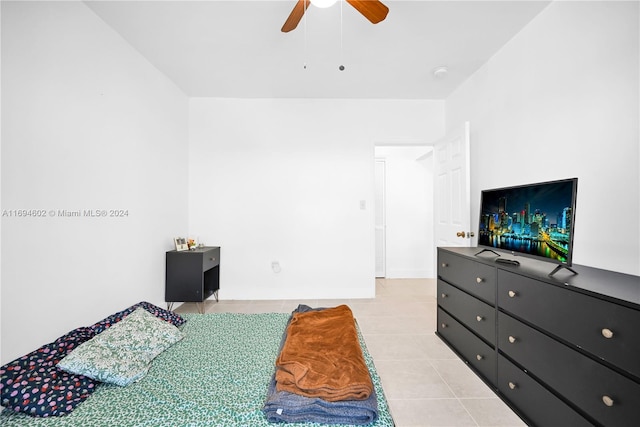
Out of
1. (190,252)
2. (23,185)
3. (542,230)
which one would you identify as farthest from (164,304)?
(542,230)

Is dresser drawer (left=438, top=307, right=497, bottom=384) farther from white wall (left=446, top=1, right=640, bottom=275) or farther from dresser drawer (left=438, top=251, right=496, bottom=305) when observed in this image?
white wall (left=446, top=1, right=640, bottom=275)

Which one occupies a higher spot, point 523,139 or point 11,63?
point 11,63

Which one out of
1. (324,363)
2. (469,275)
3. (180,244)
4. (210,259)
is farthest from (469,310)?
(180,244)

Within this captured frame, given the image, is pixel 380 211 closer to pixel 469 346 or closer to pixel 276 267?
pixel 276 267

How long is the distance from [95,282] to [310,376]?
1897mm

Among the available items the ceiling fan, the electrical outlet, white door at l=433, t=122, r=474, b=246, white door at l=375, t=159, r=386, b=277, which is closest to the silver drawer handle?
white door at l=433, t=122, r=474, b=246

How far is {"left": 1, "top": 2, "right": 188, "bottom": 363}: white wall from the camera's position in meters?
1.55

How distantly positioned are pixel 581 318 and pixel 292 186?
3016 millimetres

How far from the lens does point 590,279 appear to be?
1.38 m

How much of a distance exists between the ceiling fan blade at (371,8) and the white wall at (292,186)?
2000 mm

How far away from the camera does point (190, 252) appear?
9.84 feet

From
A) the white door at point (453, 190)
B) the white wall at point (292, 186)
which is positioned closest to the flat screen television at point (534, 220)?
the white door at point (453, 190)

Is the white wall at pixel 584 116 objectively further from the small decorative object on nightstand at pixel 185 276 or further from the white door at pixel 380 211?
the small decorative object on nightstand at pixel 185 276

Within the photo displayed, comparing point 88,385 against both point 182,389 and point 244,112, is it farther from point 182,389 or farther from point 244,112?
point 244,112
